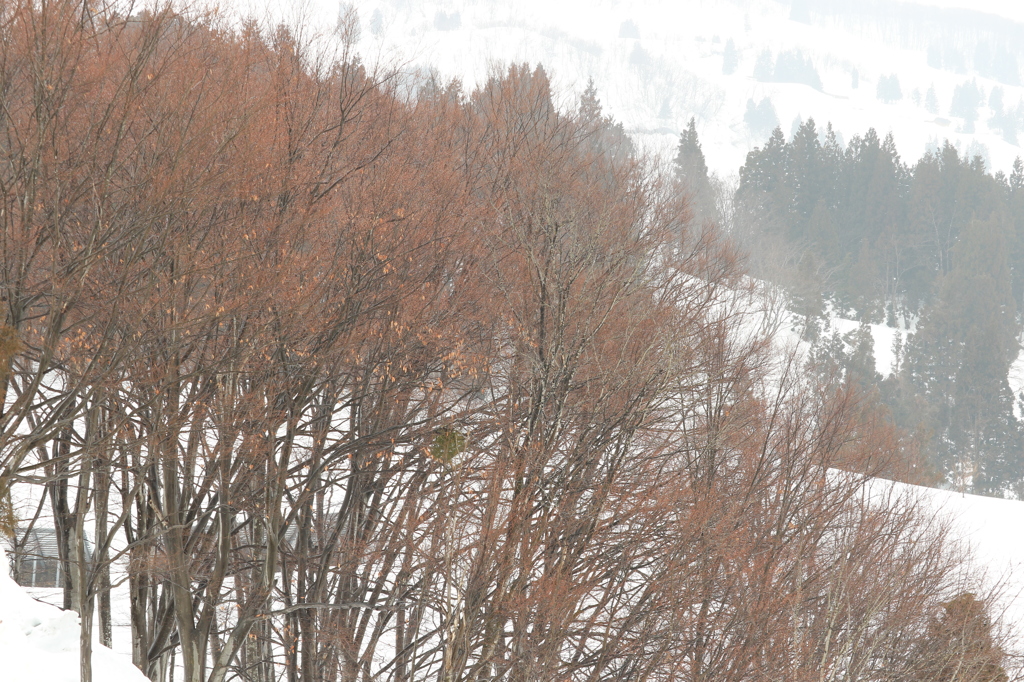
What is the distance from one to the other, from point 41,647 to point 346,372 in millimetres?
4539

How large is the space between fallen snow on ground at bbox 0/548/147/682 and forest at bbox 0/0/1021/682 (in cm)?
43

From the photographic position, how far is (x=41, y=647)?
8969mm

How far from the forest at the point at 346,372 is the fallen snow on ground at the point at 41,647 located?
0.43 m

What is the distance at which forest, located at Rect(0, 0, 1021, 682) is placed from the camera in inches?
317

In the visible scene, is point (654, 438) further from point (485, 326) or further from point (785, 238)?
point (785, 238)

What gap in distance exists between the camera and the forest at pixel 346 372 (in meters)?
8.06

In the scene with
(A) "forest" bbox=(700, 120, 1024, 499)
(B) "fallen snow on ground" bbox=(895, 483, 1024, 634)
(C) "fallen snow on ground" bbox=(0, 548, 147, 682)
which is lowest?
(C) "fallen snow on ground" bbox=(0, 548, 147, 682)

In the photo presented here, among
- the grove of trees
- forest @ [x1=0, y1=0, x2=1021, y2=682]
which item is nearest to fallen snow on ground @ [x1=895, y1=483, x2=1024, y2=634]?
forest @ [x1=0, y1=0, x2=1021, y2=682]

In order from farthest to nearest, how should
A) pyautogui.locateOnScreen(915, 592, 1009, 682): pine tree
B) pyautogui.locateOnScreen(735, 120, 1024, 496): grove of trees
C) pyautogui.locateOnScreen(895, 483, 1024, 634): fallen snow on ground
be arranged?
pyautogui.locateOnScreen(735, 120, 1024, 496): grove of trees
pyautogui.locateOnScreen(895, 483, 1024, 634): fallen snow on ground
pyautogui.locateOnScreen(915, 592, 1009, 682): pine tree

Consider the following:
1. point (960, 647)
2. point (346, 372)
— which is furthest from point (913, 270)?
point (346, 372)

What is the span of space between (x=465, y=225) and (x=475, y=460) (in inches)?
133

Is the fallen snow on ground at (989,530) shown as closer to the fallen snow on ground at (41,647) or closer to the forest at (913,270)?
the forest at (913,270)

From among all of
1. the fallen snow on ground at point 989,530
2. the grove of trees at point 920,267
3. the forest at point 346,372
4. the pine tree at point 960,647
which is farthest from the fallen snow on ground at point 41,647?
the grove of trees at point 920,267

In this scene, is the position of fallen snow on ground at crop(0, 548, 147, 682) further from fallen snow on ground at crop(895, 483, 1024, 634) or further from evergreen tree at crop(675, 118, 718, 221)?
evergreen tree at crop(675, 118, 718, 221)
